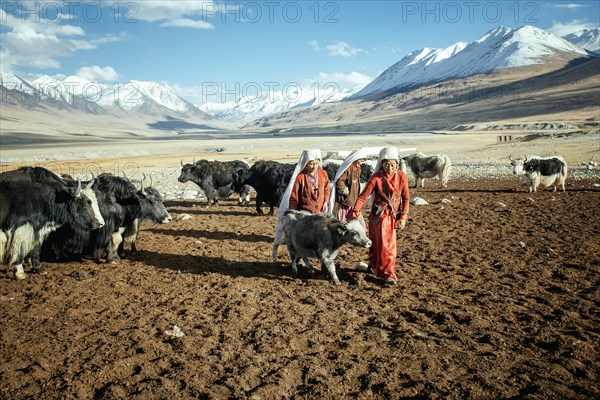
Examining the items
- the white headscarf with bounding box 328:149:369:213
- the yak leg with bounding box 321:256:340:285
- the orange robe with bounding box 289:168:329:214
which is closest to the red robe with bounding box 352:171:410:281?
the yak leg with bounding box 321:256:340:285

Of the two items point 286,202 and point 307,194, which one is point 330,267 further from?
point 286,202

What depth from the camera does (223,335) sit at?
409 centimetres

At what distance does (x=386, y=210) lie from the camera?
5.57 m

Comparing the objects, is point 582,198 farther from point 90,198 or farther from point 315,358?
point 90,198

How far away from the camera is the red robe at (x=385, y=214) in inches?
216

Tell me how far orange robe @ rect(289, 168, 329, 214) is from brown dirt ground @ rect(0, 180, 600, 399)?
0.93 meters

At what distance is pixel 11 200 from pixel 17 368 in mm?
2922

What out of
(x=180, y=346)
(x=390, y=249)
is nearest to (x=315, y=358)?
(x=180, y=346)

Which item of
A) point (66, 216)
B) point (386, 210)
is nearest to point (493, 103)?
point (386, 210)

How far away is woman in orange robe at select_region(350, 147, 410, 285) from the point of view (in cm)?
548

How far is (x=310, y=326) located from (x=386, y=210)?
2022 millimetres

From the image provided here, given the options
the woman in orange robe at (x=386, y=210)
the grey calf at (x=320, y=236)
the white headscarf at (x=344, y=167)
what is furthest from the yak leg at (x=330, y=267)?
the white headscarf at (x=344, y=167)

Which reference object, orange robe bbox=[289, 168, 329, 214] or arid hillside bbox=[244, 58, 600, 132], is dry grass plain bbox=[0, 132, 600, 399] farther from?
arid hillside bbox=[244, 58, 600, 132]

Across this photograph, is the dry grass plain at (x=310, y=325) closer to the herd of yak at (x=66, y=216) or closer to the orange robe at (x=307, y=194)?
the herd of yak at (x=66, y=216)
